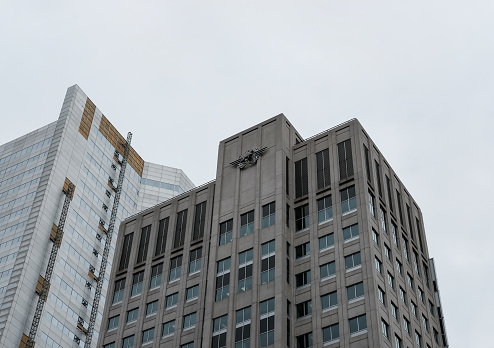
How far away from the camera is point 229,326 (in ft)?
268

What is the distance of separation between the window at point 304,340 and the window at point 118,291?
31.1 metres

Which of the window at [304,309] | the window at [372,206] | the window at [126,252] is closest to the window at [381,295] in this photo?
the window at [304,309]

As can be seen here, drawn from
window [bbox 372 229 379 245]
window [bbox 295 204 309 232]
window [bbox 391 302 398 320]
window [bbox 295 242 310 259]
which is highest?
window [bbox 295 204 309 232]

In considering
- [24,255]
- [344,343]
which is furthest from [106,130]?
[344,343]

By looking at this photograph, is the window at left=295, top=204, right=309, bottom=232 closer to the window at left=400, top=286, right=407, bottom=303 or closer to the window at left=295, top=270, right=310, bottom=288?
the window at left=295, top=270, right=310, bottom=288

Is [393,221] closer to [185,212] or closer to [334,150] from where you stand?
[334,150]

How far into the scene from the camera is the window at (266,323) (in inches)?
3061

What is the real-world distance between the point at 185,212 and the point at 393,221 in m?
29.2

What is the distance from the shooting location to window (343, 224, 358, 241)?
83.0m

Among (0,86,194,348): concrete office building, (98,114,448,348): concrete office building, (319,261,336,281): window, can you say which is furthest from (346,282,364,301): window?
(0,86,194,348): concrete office building

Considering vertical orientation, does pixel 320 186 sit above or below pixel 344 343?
above

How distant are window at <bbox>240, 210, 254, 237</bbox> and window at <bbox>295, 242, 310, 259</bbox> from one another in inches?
261

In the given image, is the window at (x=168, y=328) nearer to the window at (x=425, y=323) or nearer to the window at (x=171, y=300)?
the window at (x=171, y=300)

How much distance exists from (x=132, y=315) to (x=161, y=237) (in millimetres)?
12096
